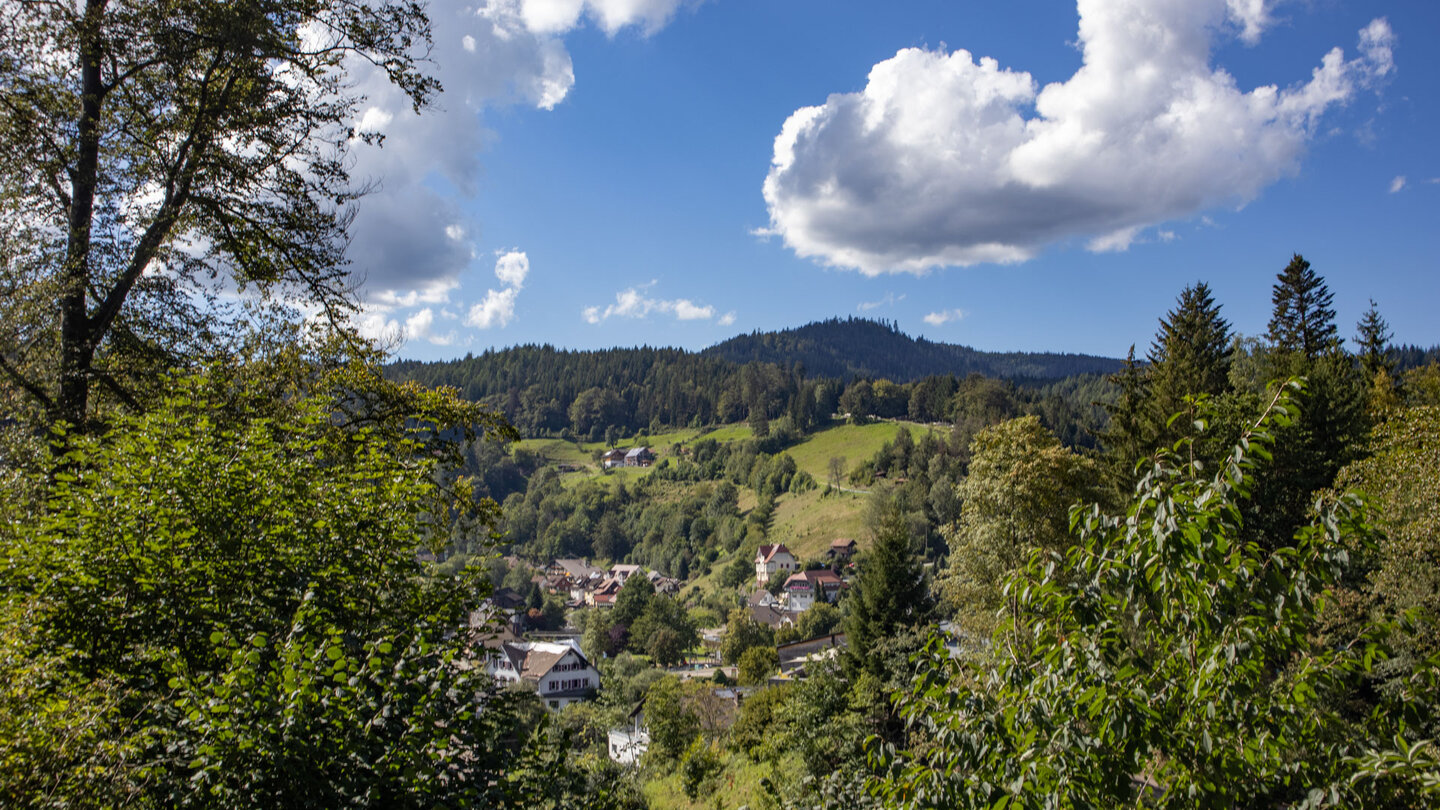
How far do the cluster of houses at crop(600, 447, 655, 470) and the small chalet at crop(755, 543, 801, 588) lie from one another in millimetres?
61536

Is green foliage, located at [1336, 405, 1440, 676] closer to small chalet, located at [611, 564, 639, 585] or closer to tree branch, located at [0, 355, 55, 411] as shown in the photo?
tree branch, located at [0, 355, 55, 411]

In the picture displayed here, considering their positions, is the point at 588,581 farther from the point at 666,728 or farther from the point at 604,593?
the point at 666,728

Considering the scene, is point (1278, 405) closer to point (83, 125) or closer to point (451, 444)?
point (451, 444)

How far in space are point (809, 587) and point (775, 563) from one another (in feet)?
36.0

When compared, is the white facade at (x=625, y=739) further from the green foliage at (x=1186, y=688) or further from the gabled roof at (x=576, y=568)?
the gabled roof at (x=576, y=568)

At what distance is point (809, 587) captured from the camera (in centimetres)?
8562

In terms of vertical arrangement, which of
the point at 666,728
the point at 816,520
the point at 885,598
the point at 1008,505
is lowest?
the point at 666,728

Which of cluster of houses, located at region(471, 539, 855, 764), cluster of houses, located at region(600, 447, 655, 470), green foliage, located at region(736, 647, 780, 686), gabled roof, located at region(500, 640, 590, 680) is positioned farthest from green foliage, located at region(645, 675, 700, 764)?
cluster of houses, located at region(600, 447, 655, 470)

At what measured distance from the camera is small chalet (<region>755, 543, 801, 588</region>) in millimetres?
95188

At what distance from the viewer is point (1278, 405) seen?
4.19 metres

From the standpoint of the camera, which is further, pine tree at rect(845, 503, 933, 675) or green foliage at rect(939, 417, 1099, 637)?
pine tree at rect(845, 503, 933, 675)

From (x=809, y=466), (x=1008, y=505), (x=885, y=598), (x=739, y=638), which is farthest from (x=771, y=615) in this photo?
(x=1008, y=505)

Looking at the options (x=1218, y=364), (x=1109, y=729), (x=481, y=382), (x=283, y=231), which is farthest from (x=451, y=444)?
(x=481, y=382)

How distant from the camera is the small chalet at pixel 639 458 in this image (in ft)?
511
